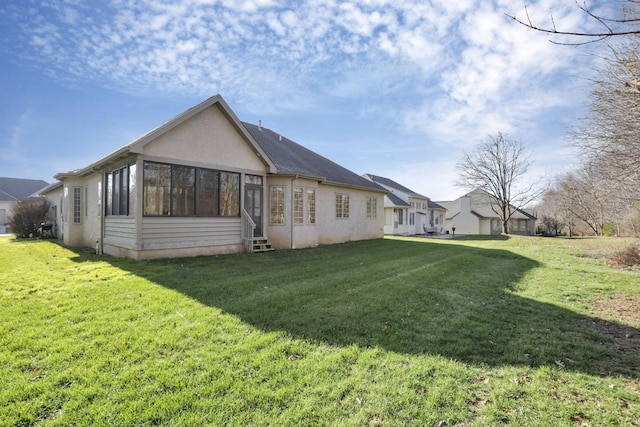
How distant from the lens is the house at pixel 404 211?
2845 cm

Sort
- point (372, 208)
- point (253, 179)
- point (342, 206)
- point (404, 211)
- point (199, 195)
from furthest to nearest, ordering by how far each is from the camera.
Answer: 1. point (404, 211)
2. point (372, 208)
3. point (342, 206)
4. point (253, 179)
5. point (199, 195)

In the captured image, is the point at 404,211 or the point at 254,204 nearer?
the point at 254,204

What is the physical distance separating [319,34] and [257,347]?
30.7 ft

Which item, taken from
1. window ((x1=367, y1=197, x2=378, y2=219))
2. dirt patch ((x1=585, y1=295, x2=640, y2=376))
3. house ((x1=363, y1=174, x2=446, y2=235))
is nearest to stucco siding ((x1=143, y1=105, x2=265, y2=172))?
window ((x1=367, y1=197, x2=378, y2=219))

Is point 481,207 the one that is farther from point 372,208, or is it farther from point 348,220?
point 348,220

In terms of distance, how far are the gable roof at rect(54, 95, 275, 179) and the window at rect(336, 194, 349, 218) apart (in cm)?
525

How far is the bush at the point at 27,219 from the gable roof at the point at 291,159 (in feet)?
48.4

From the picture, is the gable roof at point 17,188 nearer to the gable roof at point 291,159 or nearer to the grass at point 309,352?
the gable roof at point 291,159

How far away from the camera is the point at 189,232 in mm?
10469

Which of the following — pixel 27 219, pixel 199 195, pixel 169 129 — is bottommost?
pixel 27 219

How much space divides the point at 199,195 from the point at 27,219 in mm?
16353

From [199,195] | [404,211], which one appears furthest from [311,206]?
[404,211]

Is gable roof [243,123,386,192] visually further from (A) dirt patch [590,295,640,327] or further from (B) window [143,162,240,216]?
(A) dirt patch [590,295,640,327]

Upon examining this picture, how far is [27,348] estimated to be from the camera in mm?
3582
